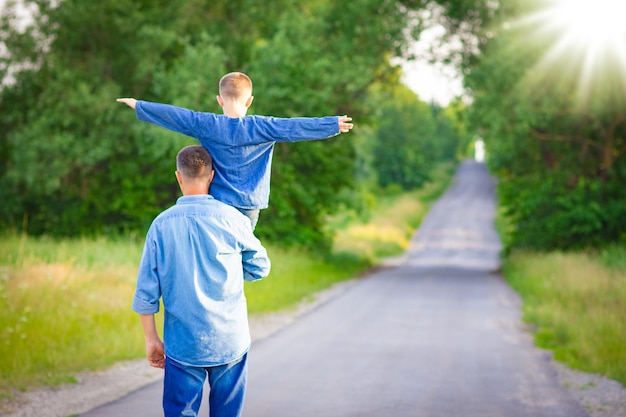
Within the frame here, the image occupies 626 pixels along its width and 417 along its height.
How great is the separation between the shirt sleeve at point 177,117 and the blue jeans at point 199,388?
1.17 m

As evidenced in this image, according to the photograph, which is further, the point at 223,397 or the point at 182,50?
the point at 182,50

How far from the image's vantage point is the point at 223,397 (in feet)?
11.6

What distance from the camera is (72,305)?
10.0 m

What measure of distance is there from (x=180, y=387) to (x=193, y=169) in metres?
1.05

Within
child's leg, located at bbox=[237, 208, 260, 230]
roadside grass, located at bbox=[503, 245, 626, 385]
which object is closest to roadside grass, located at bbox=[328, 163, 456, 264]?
roadside grass, located at bbox=[503, 245, 626, 385]

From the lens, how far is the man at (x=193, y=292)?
3.34 m

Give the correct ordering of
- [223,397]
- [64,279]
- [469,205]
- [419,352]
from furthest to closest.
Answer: [469,205] < [64,279] < [419,352] < [223,397]

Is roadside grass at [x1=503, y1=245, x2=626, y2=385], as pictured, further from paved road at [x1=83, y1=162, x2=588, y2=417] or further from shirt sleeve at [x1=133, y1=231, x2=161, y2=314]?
shirt sleeve at [x1=133, y1=231, x2=161, y2=314]

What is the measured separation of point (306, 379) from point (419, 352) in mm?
2380

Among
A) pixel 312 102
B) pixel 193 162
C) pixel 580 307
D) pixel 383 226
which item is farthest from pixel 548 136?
pixel 383 226

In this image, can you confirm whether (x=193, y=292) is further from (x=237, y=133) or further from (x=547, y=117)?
(x=547, y=117)

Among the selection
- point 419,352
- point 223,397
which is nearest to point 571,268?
point 419,352

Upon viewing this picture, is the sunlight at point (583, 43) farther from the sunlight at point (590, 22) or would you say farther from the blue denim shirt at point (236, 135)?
the blue denim shirt at point (236, 135)

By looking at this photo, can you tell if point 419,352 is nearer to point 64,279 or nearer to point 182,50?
point 64,279
